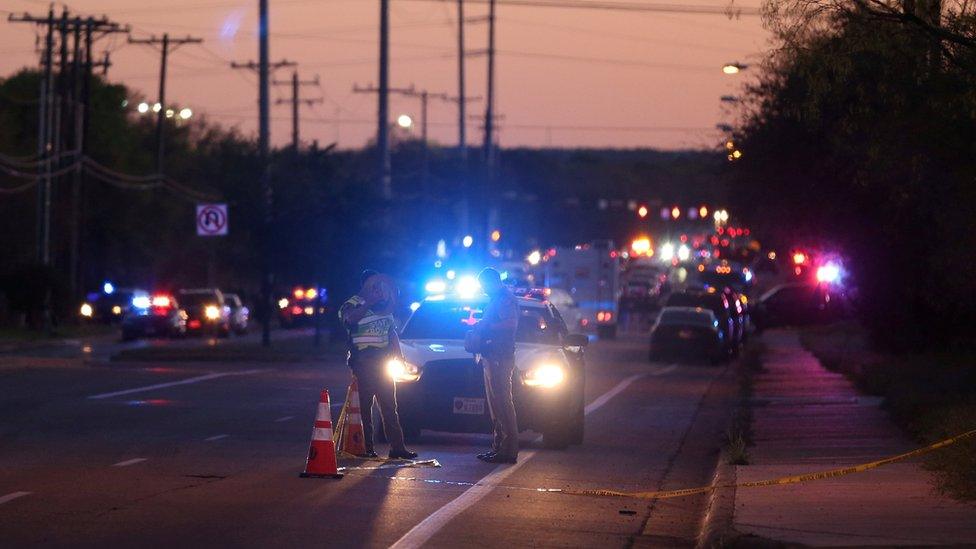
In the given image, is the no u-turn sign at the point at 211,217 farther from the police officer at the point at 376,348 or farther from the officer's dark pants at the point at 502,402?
the officer's dark pants at the point at 502,402

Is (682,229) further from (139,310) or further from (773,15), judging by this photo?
(773,15)

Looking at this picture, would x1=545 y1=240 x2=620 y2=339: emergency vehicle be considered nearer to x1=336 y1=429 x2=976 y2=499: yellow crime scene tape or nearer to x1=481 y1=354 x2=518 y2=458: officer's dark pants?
x1=481 y1=354 x2=518 y2=458: officer's dark pants

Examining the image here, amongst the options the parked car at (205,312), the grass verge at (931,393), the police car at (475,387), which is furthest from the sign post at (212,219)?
the police car at (475,387)

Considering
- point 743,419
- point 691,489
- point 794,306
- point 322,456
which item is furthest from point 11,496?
point 794,306

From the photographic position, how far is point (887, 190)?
80.6 ft

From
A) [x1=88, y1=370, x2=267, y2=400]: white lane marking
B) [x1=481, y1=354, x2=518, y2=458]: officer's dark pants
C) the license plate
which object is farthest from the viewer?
[x1=88, y1=370, x2=267, y2=400]: white lane marking

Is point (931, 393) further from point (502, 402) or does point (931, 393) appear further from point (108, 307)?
point (108, 307)

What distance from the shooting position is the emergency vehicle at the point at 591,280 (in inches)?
2074

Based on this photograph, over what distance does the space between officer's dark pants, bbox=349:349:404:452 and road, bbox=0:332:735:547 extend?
0.62 metres

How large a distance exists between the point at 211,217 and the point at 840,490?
28.1m

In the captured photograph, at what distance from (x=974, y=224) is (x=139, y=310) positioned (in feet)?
121

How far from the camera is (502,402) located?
15.0 metres

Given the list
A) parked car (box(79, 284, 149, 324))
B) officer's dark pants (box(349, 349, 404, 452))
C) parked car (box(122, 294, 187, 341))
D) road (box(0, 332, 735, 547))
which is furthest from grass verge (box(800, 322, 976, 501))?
parked car (box(79, 284, 149, 324))

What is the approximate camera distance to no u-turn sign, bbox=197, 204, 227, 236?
126 feet
